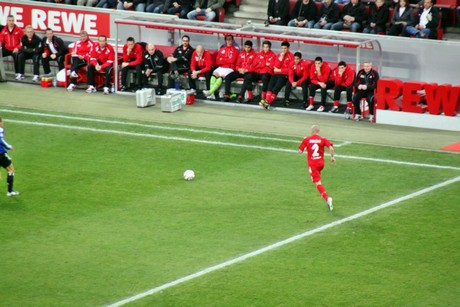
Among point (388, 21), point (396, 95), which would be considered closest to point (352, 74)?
point (396, 95)

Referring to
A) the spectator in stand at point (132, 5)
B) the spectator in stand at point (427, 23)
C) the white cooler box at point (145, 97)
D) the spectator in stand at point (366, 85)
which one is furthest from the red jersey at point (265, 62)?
the spectator in stand at point (132, 5)

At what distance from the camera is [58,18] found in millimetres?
31562

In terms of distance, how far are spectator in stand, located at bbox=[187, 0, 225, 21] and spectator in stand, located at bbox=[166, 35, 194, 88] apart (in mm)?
2566

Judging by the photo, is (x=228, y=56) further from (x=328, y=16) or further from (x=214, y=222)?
(x=214, y=222)

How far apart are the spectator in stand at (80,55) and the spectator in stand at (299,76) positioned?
6.33 metres

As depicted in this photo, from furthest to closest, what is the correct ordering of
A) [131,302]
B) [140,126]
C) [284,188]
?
1. [140,126]
2. [284,188]
3. [131,302]

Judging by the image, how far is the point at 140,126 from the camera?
2491cm

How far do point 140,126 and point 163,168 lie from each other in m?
3.89

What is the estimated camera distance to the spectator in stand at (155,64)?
28547 millimetres

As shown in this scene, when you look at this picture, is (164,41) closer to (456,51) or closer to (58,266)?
(456,51)

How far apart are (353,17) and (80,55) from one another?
8294 mm

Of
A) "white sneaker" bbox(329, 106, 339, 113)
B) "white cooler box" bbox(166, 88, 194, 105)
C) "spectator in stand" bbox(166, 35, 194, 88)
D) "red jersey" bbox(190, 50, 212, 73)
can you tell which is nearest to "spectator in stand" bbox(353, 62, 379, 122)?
"white sneaker" bbox(329, 106, 339, 113)

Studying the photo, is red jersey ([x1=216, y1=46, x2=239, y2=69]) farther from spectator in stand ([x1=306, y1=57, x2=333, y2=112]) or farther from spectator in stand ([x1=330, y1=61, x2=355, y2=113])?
spectator in stand ([x1=330, y1=61, x2=355, y2=113])

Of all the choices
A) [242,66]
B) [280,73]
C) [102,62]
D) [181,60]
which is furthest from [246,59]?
[102,62]
